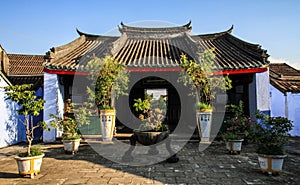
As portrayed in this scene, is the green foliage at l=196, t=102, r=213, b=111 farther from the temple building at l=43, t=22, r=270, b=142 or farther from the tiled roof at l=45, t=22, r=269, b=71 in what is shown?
the tiled roof at l=45, t=22, r=269, b=71

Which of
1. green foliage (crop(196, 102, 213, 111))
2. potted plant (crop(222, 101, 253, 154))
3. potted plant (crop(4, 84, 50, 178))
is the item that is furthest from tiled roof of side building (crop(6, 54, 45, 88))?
potted plant (crop(222, 101, 253, 154))

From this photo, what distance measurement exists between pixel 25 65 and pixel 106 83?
39.3 feet

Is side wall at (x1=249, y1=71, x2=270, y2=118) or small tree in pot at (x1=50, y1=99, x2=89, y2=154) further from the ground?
side wall at (x1=249, y1=71, x2=270, y2=118)

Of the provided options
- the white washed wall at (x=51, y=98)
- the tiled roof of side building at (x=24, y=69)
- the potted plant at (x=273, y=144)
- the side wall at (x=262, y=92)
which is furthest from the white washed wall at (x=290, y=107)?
the tiled roof of side building at (x=24, y=69)

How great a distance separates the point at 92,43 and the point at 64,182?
8.48 m

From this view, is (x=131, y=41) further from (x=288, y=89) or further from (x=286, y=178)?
(x=286, y=178)

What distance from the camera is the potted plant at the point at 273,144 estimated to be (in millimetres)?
3848

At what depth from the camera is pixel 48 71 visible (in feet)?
25.0

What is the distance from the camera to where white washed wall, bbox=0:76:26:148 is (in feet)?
23.4

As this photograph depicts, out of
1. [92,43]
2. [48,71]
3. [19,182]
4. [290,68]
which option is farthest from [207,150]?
[290,68]

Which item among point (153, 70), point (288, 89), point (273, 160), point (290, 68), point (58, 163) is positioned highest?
point (290, 68)

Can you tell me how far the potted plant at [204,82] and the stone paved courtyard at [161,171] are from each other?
3.61ft

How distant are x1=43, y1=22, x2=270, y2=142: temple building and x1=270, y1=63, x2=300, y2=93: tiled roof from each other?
80.4 inches

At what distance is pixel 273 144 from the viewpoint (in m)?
3.91
